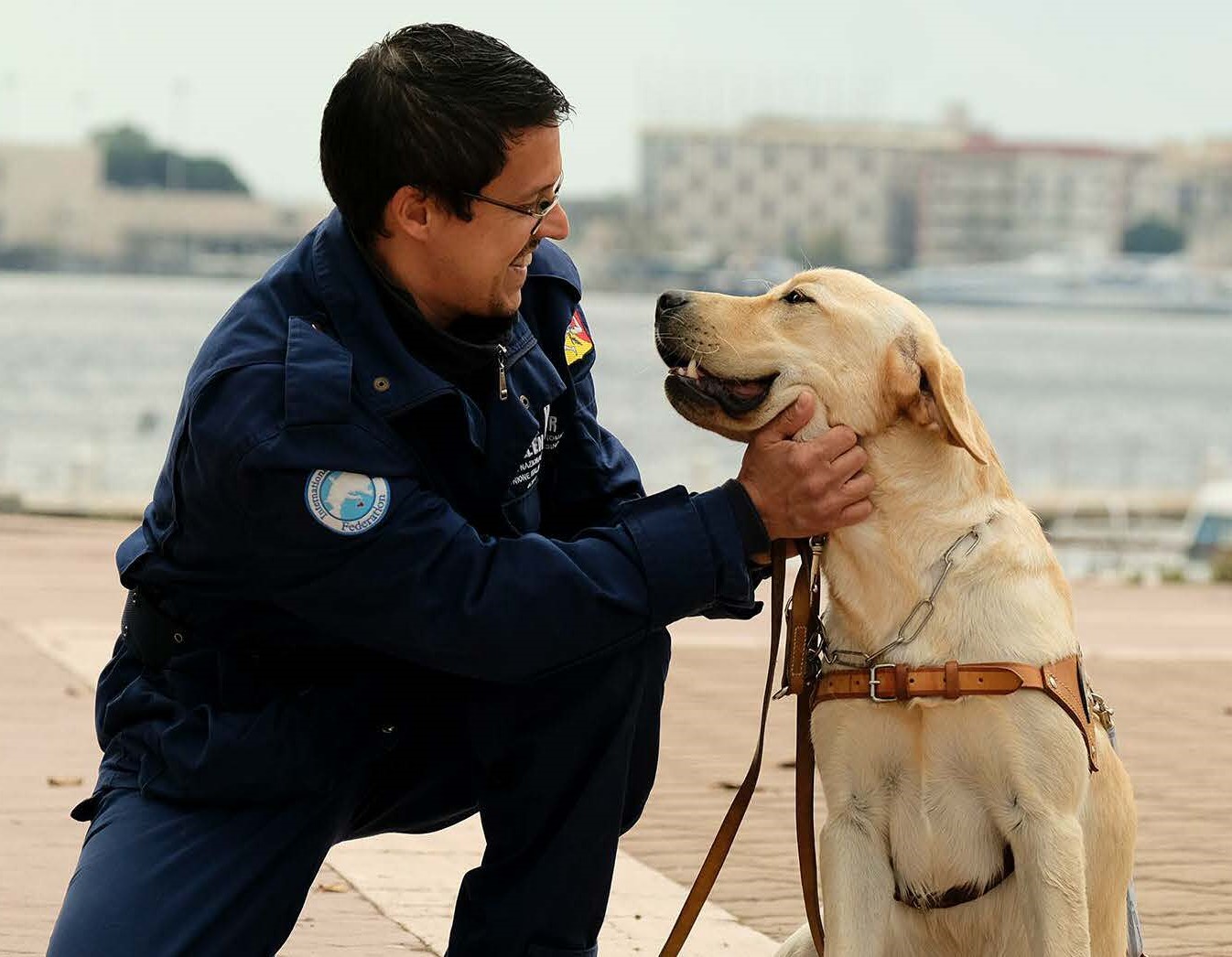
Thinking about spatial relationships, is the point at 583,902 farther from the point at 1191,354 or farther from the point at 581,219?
the point at 581,219

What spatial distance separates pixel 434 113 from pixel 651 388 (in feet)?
170

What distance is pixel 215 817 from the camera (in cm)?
308

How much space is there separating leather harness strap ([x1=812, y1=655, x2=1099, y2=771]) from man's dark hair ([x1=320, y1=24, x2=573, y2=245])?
1029 mm

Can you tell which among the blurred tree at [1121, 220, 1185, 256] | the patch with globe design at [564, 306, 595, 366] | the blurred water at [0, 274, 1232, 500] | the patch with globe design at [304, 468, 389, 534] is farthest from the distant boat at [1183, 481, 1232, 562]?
the blurred tree at [1121, 220, 1185, 256]

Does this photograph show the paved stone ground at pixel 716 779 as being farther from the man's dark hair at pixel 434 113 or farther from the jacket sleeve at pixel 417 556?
the man's dark hair at pixel 434 113

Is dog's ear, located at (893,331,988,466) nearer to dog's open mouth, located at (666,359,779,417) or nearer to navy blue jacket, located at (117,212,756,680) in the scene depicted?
dog's open mouth, located at (666,359,779,417)

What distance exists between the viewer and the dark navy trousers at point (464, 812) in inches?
119

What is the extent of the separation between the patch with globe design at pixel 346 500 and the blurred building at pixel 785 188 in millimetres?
133925

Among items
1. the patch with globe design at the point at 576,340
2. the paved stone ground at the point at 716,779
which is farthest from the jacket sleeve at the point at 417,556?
the paved stone ground at the point at 716,779

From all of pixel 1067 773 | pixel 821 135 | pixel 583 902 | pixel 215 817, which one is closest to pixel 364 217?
pixel 215 817

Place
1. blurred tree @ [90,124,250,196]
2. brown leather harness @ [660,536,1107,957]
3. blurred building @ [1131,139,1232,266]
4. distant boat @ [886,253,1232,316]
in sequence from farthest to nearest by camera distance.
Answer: blurred building @ [1131,139,1232,266], distant boat @ [886,253,1232,316], blurred tree @ [90,124,250,196], brown leather harness @ [660,536,1107,957]

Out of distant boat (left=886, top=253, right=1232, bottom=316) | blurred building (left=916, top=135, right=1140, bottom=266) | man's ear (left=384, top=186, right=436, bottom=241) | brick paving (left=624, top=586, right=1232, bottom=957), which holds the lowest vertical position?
distant boat (left=886, top=253, right=1232, bottom=316)

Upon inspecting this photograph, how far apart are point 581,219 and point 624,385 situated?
240 ft

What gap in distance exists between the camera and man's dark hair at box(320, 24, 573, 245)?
292cm
